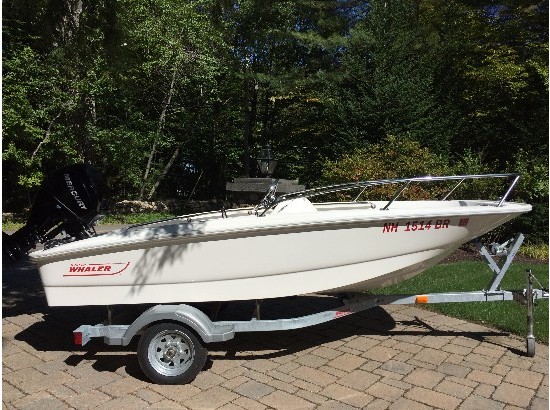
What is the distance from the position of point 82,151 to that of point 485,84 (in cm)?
1224

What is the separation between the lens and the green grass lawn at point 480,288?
15.5 feet

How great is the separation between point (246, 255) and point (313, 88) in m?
14.0

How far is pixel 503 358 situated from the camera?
3959 millimetres

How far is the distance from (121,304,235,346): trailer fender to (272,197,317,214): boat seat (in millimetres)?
1033

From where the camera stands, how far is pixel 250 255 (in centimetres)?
356

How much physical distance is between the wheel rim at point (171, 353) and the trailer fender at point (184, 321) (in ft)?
0.41

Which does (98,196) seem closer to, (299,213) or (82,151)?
(299,213)

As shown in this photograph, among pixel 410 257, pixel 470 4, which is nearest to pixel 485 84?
pixel 470 4

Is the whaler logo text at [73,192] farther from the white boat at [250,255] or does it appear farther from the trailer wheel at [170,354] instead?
the trailer wheel at [170,354]

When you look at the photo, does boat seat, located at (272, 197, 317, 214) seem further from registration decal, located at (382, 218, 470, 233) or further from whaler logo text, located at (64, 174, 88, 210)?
whaler logo text, located at (64, 174, 88, 210)

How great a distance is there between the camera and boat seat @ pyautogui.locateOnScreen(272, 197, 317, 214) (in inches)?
152

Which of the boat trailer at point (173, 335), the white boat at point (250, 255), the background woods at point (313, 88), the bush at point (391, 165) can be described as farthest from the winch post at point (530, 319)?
the background woods at point (313, 88)

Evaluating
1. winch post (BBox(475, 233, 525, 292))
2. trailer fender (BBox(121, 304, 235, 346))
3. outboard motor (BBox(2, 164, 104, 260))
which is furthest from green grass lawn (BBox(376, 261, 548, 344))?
outboard motor (BBox(2, 164, 104, 260))

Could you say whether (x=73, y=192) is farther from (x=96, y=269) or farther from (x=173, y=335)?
(x=173, y=335)
